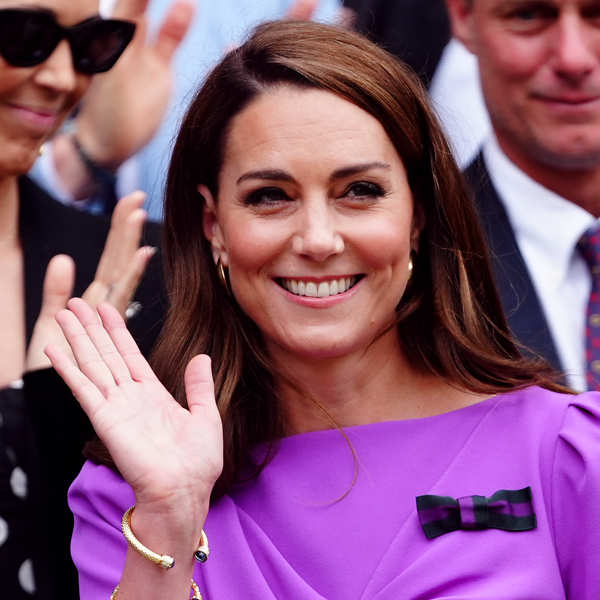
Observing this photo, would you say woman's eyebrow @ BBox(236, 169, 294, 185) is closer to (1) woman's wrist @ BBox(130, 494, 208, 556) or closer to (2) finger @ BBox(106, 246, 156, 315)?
(2) finger @ BBox(106, 246, 156, 315)

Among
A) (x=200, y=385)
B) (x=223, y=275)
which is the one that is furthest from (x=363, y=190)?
(x=200, y=385)

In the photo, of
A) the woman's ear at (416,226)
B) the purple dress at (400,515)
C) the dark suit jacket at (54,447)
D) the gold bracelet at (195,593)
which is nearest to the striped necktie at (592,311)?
the purple dress at (400,515)

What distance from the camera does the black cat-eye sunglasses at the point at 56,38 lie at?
3.32 m

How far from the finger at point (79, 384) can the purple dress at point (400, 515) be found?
1.22 ft

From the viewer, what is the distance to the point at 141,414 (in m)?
2.69

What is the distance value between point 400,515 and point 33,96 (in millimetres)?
1363

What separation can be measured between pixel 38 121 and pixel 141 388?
992 mm

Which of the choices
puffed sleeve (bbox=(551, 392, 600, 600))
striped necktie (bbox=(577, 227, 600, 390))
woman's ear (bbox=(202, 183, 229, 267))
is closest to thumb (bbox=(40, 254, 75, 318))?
woman's ear (bbox=(202, 183, 229, 267))

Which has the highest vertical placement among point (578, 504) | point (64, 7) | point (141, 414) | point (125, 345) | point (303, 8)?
point (303, 8)

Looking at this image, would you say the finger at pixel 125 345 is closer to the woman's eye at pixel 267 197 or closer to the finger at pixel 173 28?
the woman's eye at pixel 267 197

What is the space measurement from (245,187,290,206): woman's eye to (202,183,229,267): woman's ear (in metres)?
0.16

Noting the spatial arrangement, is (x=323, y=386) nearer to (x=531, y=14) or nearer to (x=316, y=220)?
(x=316, y=220)

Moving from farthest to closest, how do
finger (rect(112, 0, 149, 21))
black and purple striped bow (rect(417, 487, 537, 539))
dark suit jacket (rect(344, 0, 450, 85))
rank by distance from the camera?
dark suit jacket (rect(344, 0, 450, 85))
finger (rect(112, 0, 149, 21))
black and purple striped bow (rect(417, 487, 537, 539))

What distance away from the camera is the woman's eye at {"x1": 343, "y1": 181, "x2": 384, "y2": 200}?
2.92 m
